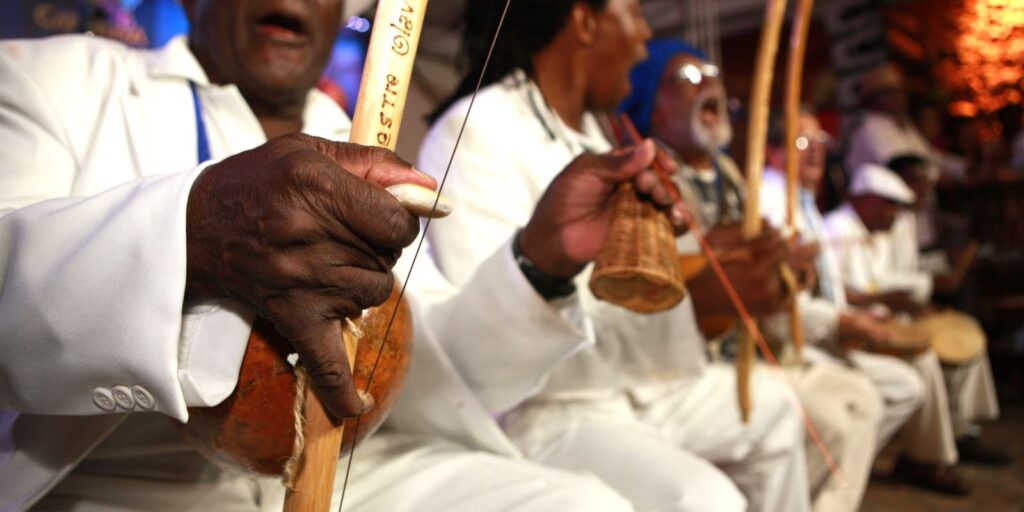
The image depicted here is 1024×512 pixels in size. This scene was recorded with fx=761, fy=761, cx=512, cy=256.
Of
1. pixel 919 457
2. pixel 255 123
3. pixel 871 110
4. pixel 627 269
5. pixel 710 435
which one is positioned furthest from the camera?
pixel 871 110

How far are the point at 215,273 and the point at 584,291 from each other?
992mm

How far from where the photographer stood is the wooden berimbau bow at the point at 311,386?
2.61ft

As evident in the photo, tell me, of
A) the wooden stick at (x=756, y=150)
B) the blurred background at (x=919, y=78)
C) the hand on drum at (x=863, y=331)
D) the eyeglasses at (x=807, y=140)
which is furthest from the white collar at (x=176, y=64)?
the eyeglasses at (x=807, y=140)

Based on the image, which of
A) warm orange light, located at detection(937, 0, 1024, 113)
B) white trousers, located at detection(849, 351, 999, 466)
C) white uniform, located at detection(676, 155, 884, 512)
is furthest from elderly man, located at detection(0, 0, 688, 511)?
warm orange light, located at detection(937, 0, 1024, 113)

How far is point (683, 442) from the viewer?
2123mm

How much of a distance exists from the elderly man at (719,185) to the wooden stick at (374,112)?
193cm

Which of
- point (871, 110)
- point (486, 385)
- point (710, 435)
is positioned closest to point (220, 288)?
point (486, 385)

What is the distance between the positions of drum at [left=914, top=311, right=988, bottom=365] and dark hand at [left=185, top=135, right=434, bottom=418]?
3.95 meters

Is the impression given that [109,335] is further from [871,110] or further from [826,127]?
[826,127]

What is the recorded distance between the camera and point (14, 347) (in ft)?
3.00

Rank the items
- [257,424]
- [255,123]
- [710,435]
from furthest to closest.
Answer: [710,435] → [255,123] → [257,424]

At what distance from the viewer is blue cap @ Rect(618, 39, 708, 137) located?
3.07m

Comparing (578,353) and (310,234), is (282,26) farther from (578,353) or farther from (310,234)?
(578,353)

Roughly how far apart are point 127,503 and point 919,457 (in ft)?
12.5
